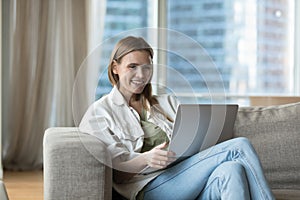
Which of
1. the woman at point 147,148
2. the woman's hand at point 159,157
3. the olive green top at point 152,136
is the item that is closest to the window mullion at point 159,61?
the woman at point 147,148

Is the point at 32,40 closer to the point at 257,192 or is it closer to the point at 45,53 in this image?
the point at 45,53

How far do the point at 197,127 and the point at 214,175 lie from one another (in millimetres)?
211

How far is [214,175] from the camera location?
7.77 ft

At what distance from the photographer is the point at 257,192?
7.41 feet

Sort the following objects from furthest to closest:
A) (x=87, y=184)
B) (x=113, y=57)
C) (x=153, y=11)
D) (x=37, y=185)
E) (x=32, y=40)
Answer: (x=153, y=11) < (x=32, y=40) < (x=37, y=185) < (x=113, y=57) < (x=87, y=184)

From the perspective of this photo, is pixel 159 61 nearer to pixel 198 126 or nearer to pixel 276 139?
pixel 198 126

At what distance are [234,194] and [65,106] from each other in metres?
3.26

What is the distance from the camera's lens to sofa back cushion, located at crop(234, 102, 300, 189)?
2711 mm

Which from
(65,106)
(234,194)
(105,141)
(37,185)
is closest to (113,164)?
(105,141)

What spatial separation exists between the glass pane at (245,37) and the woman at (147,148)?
3.27 m

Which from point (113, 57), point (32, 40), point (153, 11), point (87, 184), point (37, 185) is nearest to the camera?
point (87, 184)

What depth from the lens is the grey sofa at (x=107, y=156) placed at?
86.7 inches

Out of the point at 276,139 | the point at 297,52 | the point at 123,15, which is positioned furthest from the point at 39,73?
the point at 276,139

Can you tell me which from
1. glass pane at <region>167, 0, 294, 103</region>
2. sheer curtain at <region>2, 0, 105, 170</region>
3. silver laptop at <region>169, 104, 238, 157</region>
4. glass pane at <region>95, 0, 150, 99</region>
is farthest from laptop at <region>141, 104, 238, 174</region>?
glass pane at <region>167, 0, 294, 103</region>
